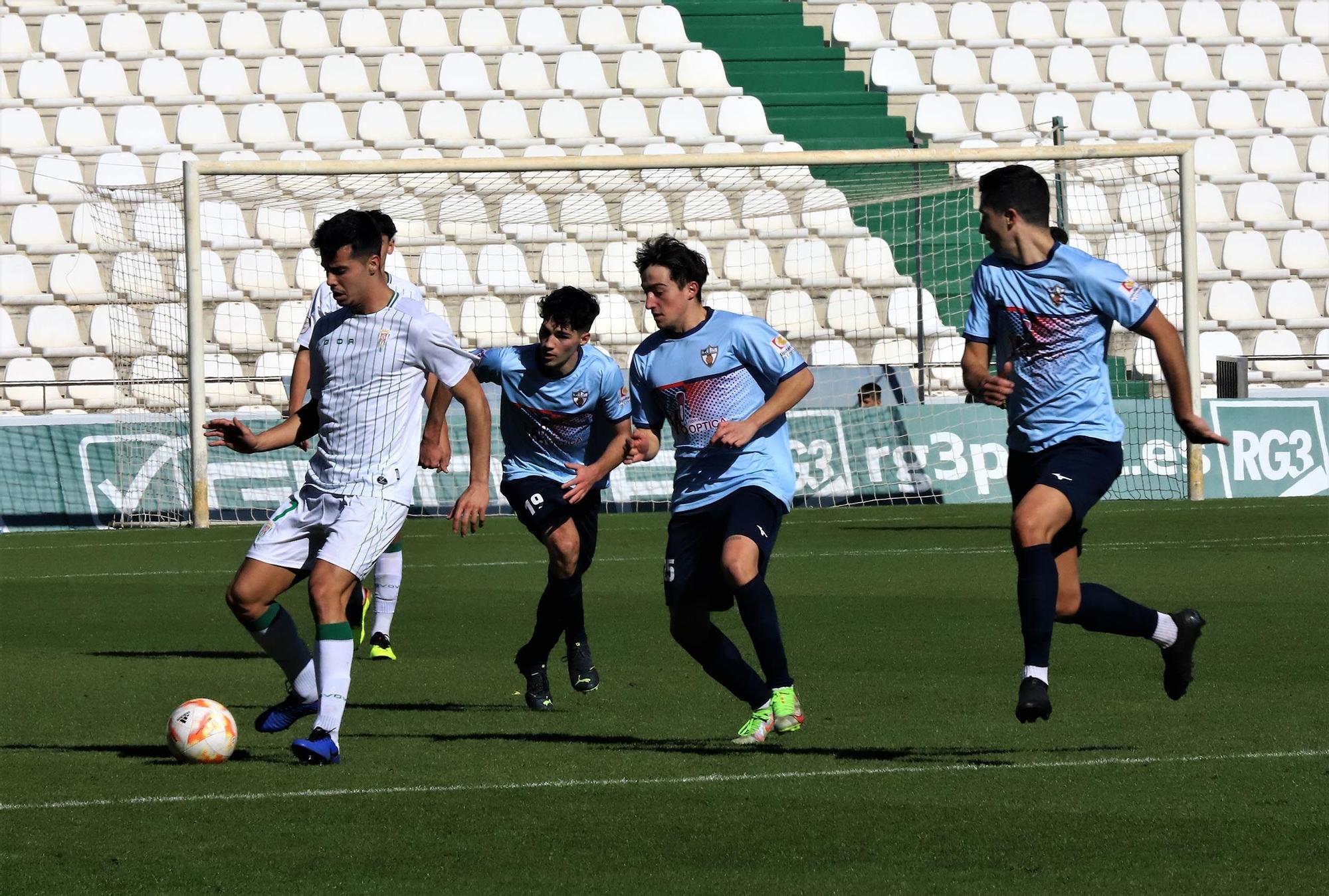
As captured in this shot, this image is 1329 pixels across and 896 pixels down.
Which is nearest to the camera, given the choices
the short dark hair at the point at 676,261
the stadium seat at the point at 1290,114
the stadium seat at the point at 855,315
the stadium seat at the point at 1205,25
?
the short dark hair at the point at 676,261

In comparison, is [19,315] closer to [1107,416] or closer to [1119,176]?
[1119,176]

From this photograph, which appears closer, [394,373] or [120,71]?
[394,373]

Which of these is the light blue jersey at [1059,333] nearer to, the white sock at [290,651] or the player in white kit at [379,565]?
the white sock at [290,651]

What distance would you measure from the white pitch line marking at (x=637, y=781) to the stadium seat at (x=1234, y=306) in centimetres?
1847

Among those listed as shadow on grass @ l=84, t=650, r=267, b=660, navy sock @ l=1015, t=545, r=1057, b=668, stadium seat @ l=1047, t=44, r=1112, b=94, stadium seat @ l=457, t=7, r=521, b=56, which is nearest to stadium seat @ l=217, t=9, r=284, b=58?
stadium seat @ l=457, t=7, r=521, b=56

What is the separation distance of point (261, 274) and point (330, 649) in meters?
16.3

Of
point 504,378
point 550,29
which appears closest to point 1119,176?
point 550,29

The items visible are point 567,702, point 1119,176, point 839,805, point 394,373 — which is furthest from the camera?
point 1119,176

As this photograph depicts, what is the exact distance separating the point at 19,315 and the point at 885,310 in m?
10.0

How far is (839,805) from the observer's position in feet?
18.1

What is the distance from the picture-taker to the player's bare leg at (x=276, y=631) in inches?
266

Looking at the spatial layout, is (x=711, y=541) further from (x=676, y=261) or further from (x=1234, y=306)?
(x=1234, y=306)

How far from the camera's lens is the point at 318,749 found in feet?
20.8

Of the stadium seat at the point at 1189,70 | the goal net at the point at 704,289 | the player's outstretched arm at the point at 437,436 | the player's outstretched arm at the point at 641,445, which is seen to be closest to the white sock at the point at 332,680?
the player's outstretched arm at the point at 437,436
